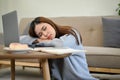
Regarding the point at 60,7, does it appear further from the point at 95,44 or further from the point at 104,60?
the point at 104,60

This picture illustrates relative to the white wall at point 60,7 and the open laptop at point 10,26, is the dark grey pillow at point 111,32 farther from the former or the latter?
the open laptop at point 10,26

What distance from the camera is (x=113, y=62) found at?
2.06 metres

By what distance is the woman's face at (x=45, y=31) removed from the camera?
4.18 ft

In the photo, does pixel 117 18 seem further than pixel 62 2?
No

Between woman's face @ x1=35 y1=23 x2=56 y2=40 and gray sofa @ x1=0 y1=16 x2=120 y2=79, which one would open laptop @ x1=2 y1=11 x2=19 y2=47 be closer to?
woman's face @ x1=35 y1=23 x2=56 y2=40

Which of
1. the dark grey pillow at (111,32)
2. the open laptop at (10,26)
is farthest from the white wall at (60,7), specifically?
the open laptop at (10,26)

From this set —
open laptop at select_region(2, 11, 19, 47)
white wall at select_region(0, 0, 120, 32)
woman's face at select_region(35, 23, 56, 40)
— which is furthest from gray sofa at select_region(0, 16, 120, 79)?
open laptop at select_region(2, 11, 19, 47)

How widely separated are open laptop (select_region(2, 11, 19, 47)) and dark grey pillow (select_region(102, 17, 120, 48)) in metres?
1.52

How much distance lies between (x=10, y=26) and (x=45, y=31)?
0.26 meters

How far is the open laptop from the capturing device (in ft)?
3.46

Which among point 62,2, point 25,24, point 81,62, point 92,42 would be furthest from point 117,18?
point 81,62

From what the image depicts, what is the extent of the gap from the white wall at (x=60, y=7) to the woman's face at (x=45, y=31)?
73.2 inches

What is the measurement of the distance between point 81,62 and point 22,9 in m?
2.40

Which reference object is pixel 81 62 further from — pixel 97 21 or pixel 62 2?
pixel 62 2
